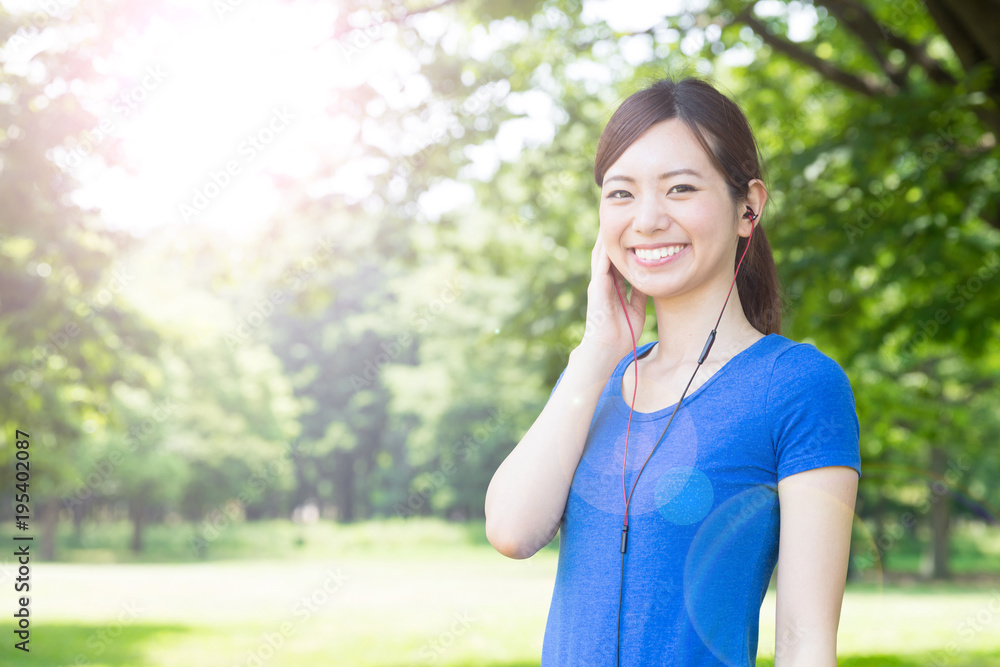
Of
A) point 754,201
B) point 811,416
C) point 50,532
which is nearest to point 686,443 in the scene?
point 811,416

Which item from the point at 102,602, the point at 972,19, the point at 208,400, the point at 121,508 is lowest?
the point at 121,508

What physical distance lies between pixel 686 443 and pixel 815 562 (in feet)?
1.03

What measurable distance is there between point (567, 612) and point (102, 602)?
16.1 meters

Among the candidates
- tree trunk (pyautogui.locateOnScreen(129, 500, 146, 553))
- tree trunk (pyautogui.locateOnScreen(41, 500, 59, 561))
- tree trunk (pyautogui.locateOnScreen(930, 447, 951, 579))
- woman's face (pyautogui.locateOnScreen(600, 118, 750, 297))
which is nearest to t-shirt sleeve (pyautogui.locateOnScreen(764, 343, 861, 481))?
woman's face (pyautogui.locateOnScreen(600, 118, 750, 297))

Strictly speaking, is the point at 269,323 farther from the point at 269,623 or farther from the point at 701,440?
the point at 701,440

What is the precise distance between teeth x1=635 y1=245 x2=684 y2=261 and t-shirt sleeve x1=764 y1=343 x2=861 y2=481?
1.11ft

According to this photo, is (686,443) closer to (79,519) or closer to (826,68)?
(826,68)

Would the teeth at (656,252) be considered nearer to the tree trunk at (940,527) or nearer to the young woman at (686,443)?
the young woman at (686,443)

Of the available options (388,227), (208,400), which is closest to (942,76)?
(388,227)

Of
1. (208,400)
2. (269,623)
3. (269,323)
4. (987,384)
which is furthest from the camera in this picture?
(269,323)

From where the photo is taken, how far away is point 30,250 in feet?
23.4

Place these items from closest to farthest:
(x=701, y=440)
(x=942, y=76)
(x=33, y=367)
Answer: (x=701, y=440)
(x=942, y=76)
(x=33, y=367)

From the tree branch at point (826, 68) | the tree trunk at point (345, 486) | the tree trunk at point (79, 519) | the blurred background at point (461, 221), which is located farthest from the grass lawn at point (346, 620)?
the tree trunk at point (345, 486)

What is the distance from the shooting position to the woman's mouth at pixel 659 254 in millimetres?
1730
